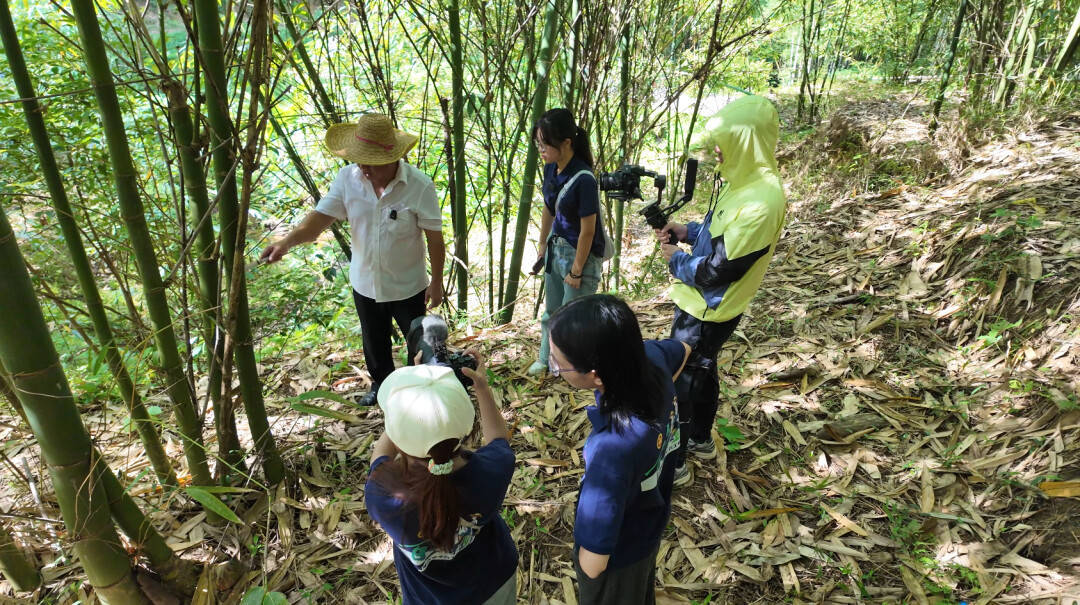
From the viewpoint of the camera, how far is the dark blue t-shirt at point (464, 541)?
1.12 meters

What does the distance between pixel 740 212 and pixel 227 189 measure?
145cm

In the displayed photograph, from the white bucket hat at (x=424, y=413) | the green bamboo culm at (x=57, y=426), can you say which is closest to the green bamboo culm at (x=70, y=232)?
the green bamboo culm at (x=57, y=426)

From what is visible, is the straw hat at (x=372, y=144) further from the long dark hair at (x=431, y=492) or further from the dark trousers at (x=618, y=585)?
the dark trousers at (x=618, y=585)

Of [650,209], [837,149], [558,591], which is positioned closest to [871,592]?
[558,591]

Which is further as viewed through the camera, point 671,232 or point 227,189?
point 671,232

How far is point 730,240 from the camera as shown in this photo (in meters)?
1.75

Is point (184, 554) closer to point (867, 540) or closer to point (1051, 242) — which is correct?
point (867, 540)

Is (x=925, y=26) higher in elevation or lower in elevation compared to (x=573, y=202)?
higher

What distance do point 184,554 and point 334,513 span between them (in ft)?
1.56

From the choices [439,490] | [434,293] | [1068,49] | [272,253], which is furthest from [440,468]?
Answer: [1068,49]

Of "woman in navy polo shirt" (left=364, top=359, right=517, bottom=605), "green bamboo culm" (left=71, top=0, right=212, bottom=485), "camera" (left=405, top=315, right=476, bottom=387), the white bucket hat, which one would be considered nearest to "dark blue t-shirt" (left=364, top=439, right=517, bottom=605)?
"woman in navy polo shirt" (left=364, top=359, right=517, bottom=605)

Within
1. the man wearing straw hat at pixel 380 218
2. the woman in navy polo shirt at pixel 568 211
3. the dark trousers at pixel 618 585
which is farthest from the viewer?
the woman in navy polo shirt at pixel 568 211

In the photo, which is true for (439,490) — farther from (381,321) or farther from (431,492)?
(381,321)

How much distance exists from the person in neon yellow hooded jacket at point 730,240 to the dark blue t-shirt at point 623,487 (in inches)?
25.0
